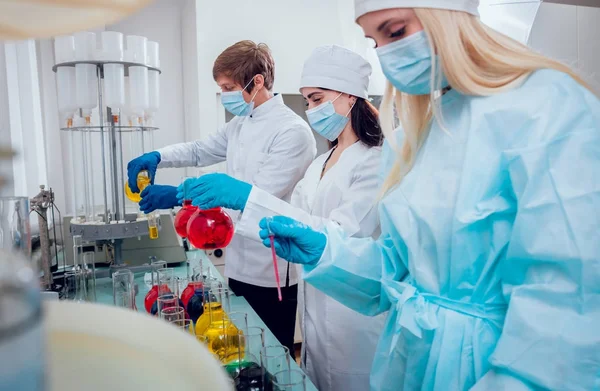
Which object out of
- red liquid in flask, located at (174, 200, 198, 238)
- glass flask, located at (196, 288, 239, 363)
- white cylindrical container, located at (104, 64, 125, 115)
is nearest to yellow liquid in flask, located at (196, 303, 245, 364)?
glass flask, located at (196, 288, 239, 363)

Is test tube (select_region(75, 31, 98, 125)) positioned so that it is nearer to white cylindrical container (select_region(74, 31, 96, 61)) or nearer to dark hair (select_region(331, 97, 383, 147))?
white cylindrical container (select_region(74, 31, 96, 61))

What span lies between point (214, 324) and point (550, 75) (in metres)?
0.87

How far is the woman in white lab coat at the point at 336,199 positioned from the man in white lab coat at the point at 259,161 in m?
0.27

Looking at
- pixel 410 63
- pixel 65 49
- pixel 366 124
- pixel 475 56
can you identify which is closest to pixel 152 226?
pixel 65 49

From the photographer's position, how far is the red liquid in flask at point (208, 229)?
1.43 meters

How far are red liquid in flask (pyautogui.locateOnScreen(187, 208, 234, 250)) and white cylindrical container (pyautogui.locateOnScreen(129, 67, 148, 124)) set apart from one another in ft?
2.14

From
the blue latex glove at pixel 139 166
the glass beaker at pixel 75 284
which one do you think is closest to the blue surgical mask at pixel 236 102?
the blue latex glove at pixel 139 166

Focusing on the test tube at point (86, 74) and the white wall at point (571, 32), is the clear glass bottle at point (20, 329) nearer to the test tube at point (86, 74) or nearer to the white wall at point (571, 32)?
the test tube at point (86, 74)

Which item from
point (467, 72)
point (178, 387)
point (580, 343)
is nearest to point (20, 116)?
point (467, 72)

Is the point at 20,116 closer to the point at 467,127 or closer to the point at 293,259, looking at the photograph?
the point at 293,259

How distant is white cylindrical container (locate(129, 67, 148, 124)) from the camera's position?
1.81 m

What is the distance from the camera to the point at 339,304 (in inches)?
58.2

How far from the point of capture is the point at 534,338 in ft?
2.38

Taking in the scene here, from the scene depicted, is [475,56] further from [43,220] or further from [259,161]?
[43,220]
